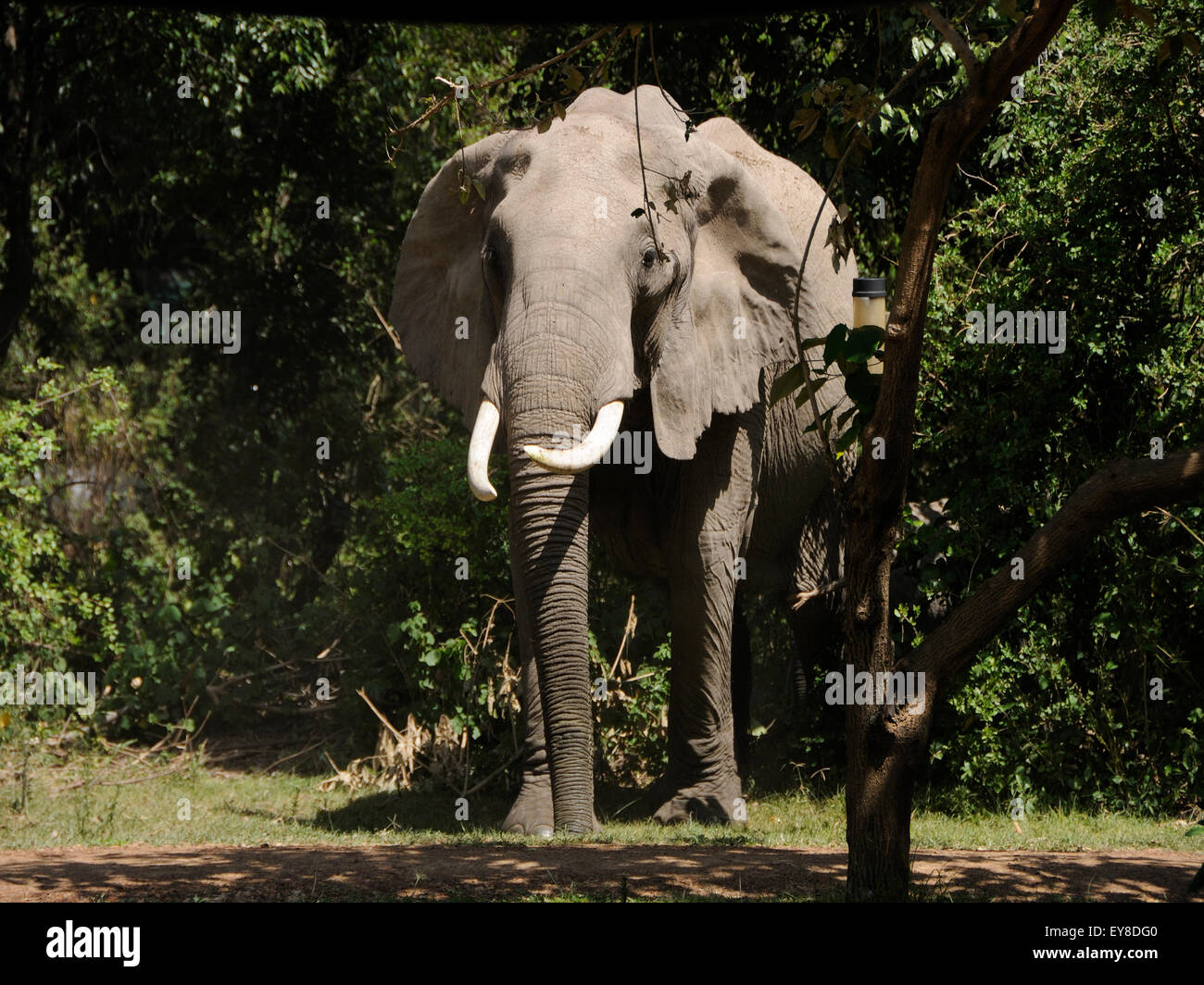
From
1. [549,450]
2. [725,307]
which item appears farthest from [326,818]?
[725,307]

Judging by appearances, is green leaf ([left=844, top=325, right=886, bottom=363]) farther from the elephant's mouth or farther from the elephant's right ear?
the elephant's right ear

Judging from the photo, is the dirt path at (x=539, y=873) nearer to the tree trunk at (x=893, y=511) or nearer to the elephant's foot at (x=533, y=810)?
the tree trunk at (x=893, y=511)

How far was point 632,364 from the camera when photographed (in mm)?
7742

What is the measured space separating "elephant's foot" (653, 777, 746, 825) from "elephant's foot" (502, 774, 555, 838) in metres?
0.77

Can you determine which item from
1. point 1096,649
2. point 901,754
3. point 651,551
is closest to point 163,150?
point 651,551

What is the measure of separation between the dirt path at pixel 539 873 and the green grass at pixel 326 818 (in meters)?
0.65

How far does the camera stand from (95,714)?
11.7 meters

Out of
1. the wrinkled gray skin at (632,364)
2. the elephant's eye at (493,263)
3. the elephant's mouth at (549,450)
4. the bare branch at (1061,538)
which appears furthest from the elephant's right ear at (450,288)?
the bare branch at (1061,538)

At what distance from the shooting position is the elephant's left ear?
8.23 m

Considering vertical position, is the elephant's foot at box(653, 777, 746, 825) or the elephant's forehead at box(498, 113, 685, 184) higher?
the elephant's forehead at box(498, 113, 685, 184)

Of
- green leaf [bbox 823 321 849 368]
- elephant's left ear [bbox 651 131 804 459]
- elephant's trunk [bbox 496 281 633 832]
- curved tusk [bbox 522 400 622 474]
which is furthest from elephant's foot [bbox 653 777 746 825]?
green leaf [bbox 823 321 849 368]

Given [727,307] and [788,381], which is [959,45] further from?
[727,307]

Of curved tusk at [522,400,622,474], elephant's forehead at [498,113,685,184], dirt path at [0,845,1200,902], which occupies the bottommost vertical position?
dirt path at [0,845,1200,902]

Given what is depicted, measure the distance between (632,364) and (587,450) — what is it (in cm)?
67
